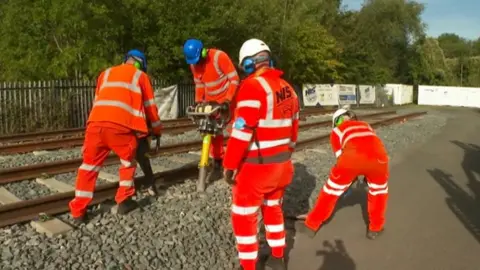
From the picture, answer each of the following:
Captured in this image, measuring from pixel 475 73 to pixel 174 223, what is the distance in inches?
2800

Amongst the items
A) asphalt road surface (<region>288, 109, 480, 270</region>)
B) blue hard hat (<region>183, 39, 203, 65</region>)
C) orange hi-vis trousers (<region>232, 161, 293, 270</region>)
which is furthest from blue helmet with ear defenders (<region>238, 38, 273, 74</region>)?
blue hard hat (<region>183, 39, 203, 65</region>)

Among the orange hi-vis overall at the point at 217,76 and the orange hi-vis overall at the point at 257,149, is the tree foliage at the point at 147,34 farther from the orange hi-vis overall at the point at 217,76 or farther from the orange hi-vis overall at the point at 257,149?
the orange hi-vis overall at the point at 257,149

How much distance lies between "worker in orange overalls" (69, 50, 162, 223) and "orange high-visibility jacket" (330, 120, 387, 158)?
2286mm

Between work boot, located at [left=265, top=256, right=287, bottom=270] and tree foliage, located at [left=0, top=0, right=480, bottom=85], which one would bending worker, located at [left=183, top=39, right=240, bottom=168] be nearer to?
work boot, located at [left=265, top=256, right=287, bottom=270]

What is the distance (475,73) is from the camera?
67.2m

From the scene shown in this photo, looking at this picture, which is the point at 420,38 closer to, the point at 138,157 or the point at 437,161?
the point at 437,161

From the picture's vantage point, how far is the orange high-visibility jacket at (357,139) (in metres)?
5.44

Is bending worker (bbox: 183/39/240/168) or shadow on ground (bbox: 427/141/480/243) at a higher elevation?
bending worker (bbox: 183/39/240/168)

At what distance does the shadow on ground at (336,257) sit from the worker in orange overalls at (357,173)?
31 centimetres

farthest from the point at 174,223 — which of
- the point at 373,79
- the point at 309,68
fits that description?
the point at 373,79

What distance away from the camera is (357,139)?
5.50 m

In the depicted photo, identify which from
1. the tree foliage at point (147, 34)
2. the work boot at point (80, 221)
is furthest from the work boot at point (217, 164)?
the tree foliage at point (147, 34)

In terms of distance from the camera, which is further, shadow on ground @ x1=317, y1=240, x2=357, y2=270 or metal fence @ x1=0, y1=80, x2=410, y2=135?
metal fence @ x1=0, y1=80, x2=410, y2=135

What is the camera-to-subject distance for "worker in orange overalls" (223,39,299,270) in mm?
3918
